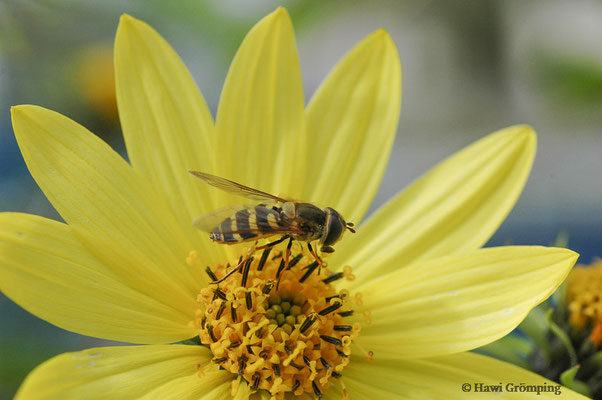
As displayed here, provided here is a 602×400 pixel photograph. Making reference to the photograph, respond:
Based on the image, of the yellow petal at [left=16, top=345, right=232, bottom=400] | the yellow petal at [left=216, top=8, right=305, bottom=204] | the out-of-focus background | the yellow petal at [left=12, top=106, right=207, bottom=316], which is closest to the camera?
the yellow petal at [left=16, top=345, right=232, bottom=400]

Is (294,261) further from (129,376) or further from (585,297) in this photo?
(585,297)

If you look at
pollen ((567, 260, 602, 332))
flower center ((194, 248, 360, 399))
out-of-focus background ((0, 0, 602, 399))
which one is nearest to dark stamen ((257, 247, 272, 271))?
flower center ((194, 248, 360, 399))

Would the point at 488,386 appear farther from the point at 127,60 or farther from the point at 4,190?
the point at 4,190

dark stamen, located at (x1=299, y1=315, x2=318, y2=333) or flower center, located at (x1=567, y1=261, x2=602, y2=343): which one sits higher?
flower center, located at (x1=567, y1=261, x2=602, y2=343)

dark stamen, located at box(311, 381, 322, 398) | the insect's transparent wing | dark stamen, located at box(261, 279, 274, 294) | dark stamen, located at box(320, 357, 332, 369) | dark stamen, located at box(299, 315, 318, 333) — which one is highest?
the insect's transparent wing

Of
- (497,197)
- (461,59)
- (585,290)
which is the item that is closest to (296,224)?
(497,197)

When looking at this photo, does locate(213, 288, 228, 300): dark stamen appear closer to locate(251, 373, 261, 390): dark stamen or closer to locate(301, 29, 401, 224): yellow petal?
locate(251, 373, 261, 390): dark stamen
